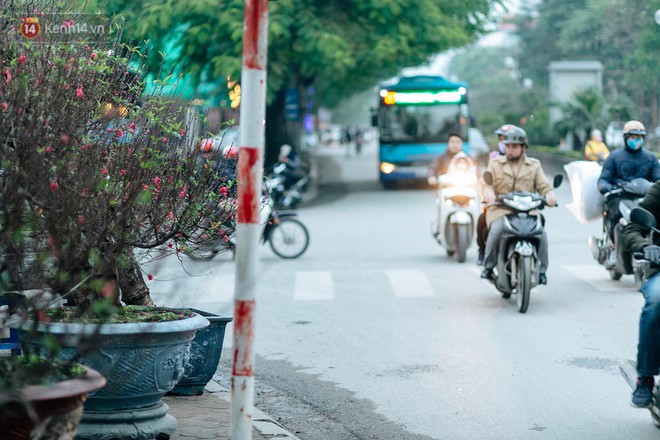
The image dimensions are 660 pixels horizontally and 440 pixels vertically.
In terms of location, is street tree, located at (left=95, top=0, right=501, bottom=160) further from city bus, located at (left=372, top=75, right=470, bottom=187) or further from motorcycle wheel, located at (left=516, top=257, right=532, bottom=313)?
motorcycle wheel, located at (left=516, top=257, right=532, bottom=313)

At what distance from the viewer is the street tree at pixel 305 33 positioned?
28.5 meters

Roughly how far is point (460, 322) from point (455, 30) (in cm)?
2190

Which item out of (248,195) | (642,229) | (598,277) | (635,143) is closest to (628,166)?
(635,143)

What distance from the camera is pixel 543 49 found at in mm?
73312

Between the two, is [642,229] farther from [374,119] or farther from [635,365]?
[374,119]

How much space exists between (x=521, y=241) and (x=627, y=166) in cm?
189

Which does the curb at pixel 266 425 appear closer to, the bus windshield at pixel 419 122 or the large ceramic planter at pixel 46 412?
the large ceramic planter at pixel 46 412

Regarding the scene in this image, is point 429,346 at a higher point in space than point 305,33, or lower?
lower

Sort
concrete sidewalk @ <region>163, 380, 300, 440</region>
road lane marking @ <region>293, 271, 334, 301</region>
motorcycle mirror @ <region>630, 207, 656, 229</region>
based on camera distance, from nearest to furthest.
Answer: motorcycle mirror @ <region>630, 207, 656, 229</region> < concrete sidewalk @ <region>163, 380, 300, 440</region> < road lane marking @ <region>293, 271, 334, 301</region>

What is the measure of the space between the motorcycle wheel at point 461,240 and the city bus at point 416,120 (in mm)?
17353

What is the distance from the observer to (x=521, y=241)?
12320mm

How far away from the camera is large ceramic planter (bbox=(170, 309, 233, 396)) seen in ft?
25.7

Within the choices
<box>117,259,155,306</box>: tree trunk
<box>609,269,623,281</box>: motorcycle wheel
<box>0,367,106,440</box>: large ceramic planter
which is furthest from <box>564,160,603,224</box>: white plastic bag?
<box>0,367,106,440</box>: large ceramic planter

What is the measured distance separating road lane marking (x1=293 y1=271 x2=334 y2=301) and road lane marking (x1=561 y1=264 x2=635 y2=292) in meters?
3.04
